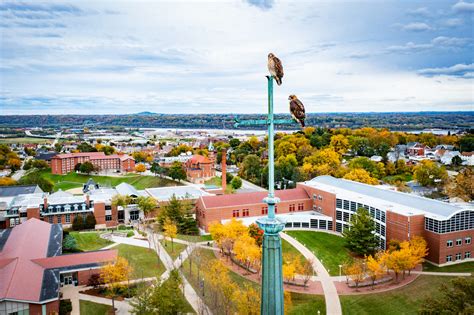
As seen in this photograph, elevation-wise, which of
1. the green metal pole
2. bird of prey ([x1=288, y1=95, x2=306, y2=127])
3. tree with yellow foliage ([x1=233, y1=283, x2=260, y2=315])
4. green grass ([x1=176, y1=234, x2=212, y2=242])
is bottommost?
green grass ([x1=176, y1=234, x2=212, y2=242])

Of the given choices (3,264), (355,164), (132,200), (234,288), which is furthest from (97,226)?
(355,164)

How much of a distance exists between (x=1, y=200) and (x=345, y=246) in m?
47.6

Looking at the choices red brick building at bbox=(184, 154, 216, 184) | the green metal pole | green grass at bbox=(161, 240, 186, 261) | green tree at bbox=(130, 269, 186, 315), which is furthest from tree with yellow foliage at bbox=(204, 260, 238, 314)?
red brick building at bbox=(184, 154, 216, 184)

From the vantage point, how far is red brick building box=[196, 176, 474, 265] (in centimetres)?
3688

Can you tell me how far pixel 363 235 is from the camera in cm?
3916

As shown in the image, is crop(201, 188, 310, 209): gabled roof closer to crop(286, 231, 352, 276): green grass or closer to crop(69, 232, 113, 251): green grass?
crop(286, 231, 352, 276): green grass

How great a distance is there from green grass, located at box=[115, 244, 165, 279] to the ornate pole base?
89.1 feet

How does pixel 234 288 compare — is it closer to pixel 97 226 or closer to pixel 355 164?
pixel 97 226

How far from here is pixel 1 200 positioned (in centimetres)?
5738

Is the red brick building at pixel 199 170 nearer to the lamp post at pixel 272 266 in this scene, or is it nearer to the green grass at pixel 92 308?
the green grass at pixel 92 308

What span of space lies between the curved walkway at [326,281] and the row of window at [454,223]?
10801 millimetres

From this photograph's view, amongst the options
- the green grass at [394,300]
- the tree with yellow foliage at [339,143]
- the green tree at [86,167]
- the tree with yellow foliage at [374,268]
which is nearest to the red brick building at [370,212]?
the green grass at [394,300]

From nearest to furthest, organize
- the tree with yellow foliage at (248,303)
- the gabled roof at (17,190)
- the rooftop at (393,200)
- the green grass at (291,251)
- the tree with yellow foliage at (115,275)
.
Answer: the tree with yellow foliage at (248,303) < the tree with yellow foliage at (115,275) < the rooftop at (393,200) < the green grass at (291,251) < the gabled roof at (17,190)

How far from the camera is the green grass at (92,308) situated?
28.6 metres
